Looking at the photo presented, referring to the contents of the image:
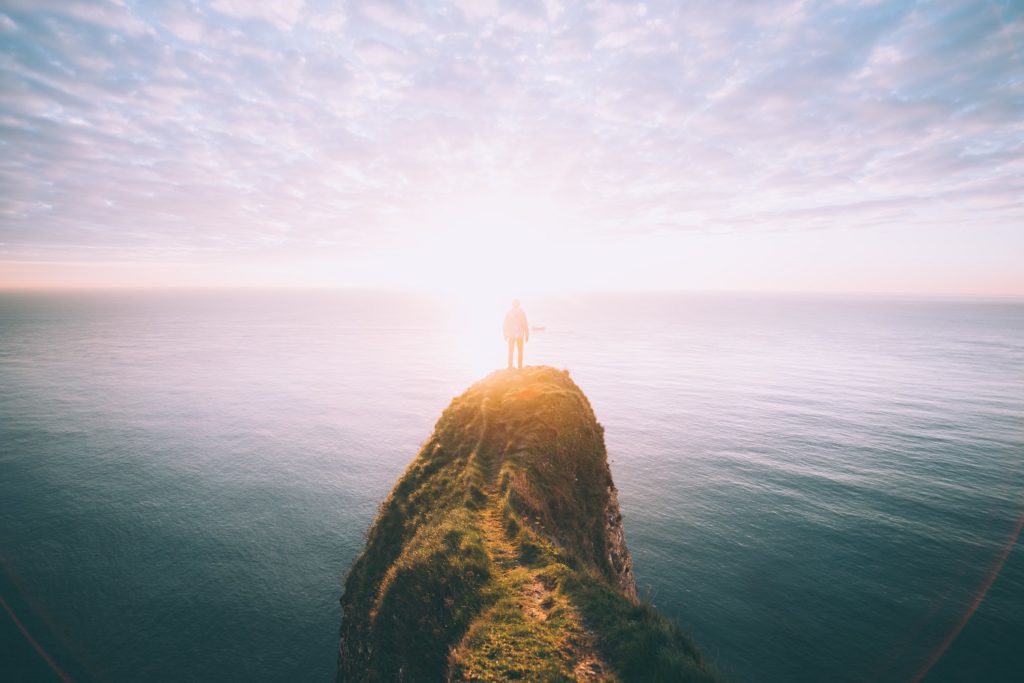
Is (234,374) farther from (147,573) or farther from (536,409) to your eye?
(536,409)

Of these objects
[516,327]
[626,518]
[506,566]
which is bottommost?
[626,518]

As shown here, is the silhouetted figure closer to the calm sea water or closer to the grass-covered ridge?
the grass-covered ridge

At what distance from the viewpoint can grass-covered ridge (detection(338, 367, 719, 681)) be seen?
1162 cm

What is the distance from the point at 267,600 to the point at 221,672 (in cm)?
653

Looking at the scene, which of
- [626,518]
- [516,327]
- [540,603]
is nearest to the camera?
[540,603]

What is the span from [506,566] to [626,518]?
36396mm

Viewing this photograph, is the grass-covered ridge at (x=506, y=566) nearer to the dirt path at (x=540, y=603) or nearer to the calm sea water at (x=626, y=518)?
the dirt path at (x=540, y=603)

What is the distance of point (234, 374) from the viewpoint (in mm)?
125125

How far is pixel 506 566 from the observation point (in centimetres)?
1548

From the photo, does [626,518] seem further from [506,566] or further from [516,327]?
[506,566]

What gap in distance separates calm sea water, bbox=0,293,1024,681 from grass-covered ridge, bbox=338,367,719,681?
16201 mm

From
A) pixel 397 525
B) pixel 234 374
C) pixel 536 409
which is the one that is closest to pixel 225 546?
pixel 397 525

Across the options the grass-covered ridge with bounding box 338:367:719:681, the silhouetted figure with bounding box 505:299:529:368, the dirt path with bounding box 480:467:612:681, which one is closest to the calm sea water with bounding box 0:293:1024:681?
the grass-covered ridge with bounding box 338:367:719:681

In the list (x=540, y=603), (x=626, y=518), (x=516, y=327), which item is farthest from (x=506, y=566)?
(x=626, y=518)
